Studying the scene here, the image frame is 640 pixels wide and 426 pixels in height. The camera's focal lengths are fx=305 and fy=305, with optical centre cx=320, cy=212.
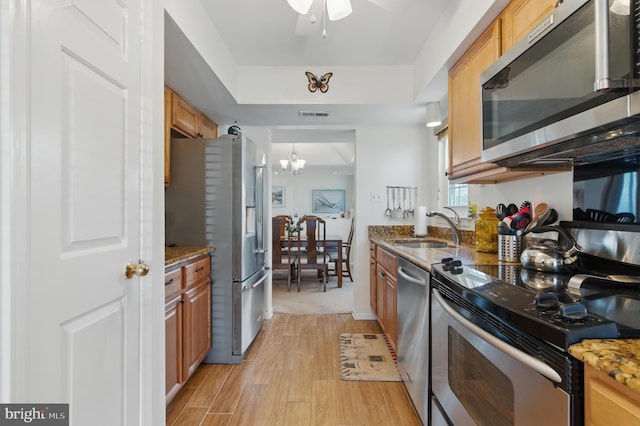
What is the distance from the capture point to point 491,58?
1597 millimetres

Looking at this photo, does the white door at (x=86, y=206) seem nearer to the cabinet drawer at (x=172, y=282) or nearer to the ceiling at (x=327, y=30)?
the cabinet drawer at (x=172, y=282)

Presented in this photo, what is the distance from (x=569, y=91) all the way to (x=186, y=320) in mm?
2148

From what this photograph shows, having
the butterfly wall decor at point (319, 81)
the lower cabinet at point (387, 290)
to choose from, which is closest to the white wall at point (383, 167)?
the lower cabinet at point (387, 290)

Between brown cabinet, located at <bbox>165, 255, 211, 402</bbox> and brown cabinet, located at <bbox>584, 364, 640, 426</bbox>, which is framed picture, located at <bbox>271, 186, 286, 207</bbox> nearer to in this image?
brown cabinet, located at <bbox>165, 255, 211, 402</bbox>

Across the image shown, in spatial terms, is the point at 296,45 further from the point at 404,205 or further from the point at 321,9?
the point at 404,205

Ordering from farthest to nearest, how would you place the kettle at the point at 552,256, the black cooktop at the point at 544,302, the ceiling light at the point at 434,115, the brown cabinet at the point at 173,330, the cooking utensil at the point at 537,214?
the ceiling light at the point at 434,115 < the brown cabinet at the point at 173,330 < the cooking utensil at the point at 537,214 < the kettle at the point at 552,256 < the black cooktop at the point at 544,302

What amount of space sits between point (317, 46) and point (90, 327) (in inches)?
90.9

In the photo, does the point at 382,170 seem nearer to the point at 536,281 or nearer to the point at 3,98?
the point at 536,281

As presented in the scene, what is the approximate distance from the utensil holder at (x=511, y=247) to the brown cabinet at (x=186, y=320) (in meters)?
1.84

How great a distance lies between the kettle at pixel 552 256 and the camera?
3.97 feet

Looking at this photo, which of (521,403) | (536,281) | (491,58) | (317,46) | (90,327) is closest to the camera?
(521,403)

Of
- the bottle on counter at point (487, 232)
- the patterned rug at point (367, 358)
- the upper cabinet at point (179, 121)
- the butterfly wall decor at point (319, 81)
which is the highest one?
the butterfly wall decor at point (319, 81)

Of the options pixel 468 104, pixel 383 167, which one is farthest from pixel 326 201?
pixel 468 104

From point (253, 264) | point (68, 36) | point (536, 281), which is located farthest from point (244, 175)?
point (536, 281)
